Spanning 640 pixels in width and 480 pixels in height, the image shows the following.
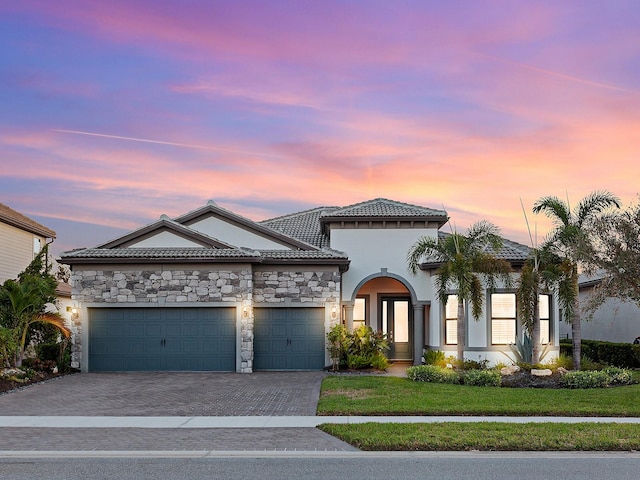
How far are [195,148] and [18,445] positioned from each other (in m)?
13.9

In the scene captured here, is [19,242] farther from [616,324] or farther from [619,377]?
[616,324]

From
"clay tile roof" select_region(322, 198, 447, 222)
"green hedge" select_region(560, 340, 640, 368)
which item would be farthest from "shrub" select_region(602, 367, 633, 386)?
"clay tile roof" select_region(322, 198, 447, 222)

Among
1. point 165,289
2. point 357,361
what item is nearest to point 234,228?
point 165,289

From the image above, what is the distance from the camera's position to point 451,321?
23188 mm

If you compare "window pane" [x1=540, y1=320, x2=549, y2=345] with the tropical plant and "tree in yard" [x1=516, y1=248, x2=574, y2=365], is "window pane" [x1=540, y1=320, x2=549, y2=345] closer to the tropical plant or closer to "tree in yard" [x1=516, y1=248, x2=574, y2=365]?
"tree in yard" [x1=516, y1=248, x2=574, y2=365]

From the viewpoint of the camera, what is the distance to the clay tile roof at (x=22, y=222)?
2998 centimetres

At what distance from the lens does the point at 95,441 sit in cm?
1106

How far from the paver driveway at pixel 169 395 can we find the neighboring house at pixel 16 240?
11.8 metres

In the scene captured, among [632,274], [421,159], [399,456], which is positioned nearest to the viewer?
[399,456]

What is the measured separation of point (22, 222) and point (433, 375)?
72.1ft

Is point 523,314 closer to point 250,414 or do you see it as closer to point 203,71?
point 250,414

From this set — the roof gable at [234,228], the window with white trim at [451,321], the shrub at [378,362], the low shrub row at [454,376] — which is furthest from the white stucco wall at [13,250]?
the low shrub row at [454,376]

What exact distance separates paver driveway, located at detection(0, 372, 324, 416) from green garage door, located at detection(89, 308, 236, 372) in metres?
0.70

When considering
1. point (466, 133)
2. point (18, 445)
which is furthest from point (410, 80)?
point (18, 445)
